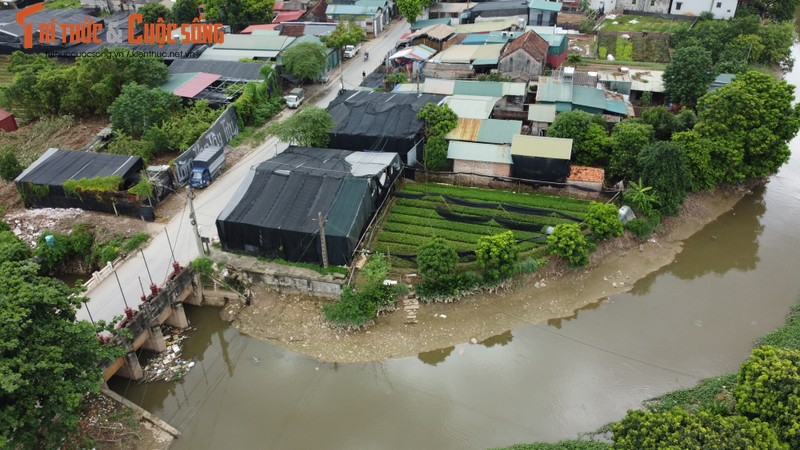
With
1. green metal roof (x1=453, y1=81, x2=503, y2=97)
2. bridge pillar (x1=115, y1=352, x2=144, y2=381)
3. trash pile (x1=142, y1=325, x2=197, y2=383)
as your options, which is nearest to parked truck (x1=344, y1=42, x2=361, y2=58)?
green metal roof (x1=453, y1=81, x2=503, y2=97)

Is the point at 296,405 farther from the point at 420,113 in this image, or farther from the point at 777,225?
the point at 777,225

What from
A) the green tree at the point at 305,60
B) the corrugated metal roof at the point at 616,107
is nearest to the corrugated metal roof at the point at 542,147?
the corrugated metal roof at the point at 616,107

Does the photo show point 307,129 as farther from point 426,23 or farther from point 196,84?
point 426,23

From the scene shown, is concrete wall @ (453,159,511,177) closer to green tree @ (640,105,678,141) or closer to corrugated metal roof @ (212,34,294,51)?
green tree @ (640,105,678,141)

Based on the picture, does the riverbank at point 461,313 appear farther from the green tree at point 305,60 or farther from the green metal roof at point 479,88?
the green tree at point 305,60

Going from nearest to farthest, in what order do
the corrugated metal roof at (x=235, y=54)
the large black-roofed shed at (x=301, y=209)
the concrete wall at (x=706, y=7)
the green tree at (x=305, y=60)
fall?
the large black-roofed shed at (x=301, y=209)
the green tree at (x=305, y=60)
the corrugated metal roof at (x=235, y=54)
the concrete wall at (x=706, y=7)

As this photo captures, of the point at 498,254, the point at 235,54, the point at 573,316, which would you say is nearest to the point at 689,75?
the point at 573,316
